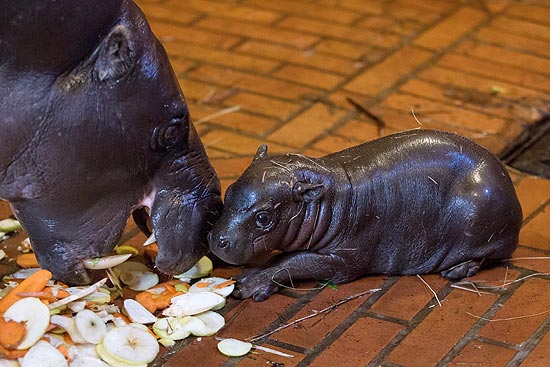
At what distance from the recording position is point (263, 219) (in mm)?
3551

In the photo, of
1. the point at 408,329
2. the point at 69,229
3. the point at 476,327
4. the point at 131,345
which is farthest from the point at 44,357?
the point at 476,327

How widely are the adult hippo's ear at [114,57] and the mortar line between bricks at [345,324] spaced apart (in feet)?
2.94

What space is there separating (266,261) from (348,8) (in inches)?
110

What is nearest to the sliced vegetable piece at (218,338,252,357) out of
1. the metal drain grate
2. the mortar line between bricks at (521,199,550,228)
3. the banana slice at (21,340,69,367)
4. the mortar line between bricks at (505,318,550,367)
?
the banana slice at (21,340,69,367)

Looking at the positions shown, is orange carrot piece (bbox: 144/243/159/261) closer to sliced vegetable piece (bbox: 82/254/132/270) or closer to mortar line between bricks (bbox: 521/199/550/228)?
sliced vegetable piece (bbox: 82/254/132/270)

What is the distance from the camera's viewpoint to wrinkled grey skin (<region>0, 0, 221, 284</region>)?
10.3 feet

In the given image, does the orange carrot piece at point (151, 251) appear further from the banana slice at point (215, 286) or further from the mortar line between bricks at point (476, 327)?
the mortar line between bricks at point (476, 327)

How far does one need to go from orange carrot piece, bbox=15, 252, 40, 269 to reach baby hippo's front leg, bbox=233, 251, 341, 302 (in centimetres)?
64

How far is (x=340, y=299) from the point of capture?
370 cm

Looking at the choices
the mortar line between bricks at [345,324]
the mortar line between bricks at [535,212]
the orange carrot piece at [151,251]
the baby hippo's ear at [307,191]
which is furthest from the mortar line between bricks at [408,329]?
the orange carrot piece at [151,251]

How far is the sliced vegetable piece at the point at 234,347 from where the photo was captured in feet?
11.2

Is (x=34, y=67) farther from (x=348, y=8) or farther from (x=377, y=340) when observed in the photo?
(x=348, y=8)

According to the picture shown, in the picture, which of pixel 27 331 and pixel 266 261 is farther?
pixel 266 261

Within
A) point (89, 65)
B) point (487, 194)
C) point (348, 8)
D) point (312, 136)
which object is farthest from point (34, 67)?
point (348, 8)
